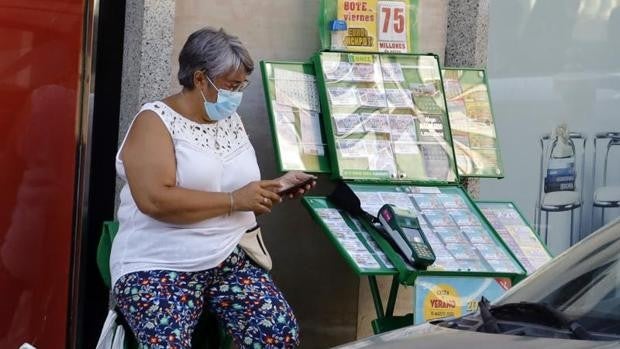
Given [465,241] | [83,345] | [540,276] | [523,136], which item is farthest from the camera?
[523,136]

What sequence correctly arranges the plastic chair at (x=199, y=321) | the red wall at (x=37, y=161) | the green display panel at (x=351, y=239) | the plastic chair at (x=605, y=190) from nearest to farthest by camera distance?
the plastic chair at (x=199, y=321) < the green display panel at (x=351, y=239) < the red wall at (x=37, y=161) < the plastic chair at (x=605, y=190)

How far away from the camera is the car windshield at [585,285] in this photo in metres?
3.82

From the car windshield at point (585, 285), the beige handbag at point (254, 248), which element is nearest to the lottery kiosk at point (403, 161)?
the beige handbag at point (254, 248)

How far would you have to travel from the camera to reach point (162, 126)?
502 cm

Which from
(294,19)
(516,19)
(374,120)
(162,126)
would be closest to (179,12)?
(294,19)

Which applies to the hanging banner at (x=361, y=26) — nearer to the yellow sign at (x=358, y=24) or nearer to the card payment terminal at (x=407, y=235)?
the yellow sign at (x=358, y=24)

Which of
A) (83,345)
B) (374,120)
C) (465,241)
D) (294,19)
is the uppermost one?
(294,19)

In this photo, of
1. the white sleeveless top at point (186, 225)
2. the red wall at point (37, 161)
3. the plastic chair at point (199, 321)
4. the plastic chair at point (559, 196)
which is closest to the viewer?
the white sleeveless top at point (186, 225)

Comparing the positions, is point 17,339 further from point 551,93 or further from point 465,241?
point 551,93

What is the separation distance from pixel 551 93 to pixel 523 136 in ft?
1.05

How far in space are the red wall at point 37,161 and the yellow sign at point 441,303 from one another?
1741mm

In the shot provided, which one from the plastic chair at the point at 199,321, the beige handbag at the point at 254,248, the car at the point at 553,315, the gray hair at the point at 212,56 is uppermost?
the gray hair at the point at 212,56

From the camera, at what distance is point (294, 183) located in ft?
16.8

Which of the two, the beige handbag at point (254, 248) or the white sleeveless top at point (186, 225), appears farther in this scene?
the beige handbag at point (254, 248)
